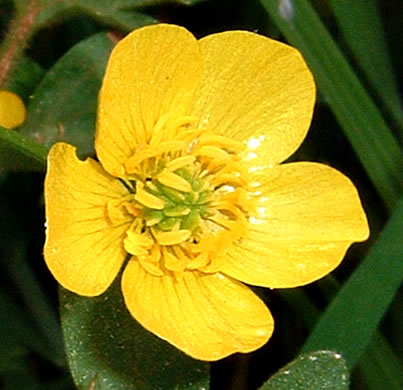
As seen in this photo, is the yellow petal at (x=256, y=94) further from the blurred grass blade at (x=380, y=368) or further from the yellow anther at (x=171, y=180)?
the blurred grass blade at (x=380, y=368)

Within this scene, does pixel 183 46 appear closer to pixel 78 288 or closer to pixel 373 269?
pixel 78 288

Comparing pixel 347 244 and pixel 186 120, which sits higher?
pixel 186 120

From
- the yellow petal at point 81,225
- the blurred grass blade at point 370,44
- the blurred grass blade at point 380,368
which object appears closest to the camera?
the yellow petal at point 81,225

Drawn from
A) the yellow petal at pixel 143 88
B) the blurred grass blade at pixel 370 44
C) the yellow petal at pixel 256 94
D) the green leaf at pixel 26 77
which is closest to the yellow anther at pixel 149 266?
the yellow petal at pixel 143 88

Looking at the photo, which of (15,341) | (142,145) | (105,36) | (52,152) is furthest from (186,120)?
(15,341)

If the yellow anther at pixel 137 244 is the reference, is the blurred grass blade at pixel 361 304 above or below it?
below
